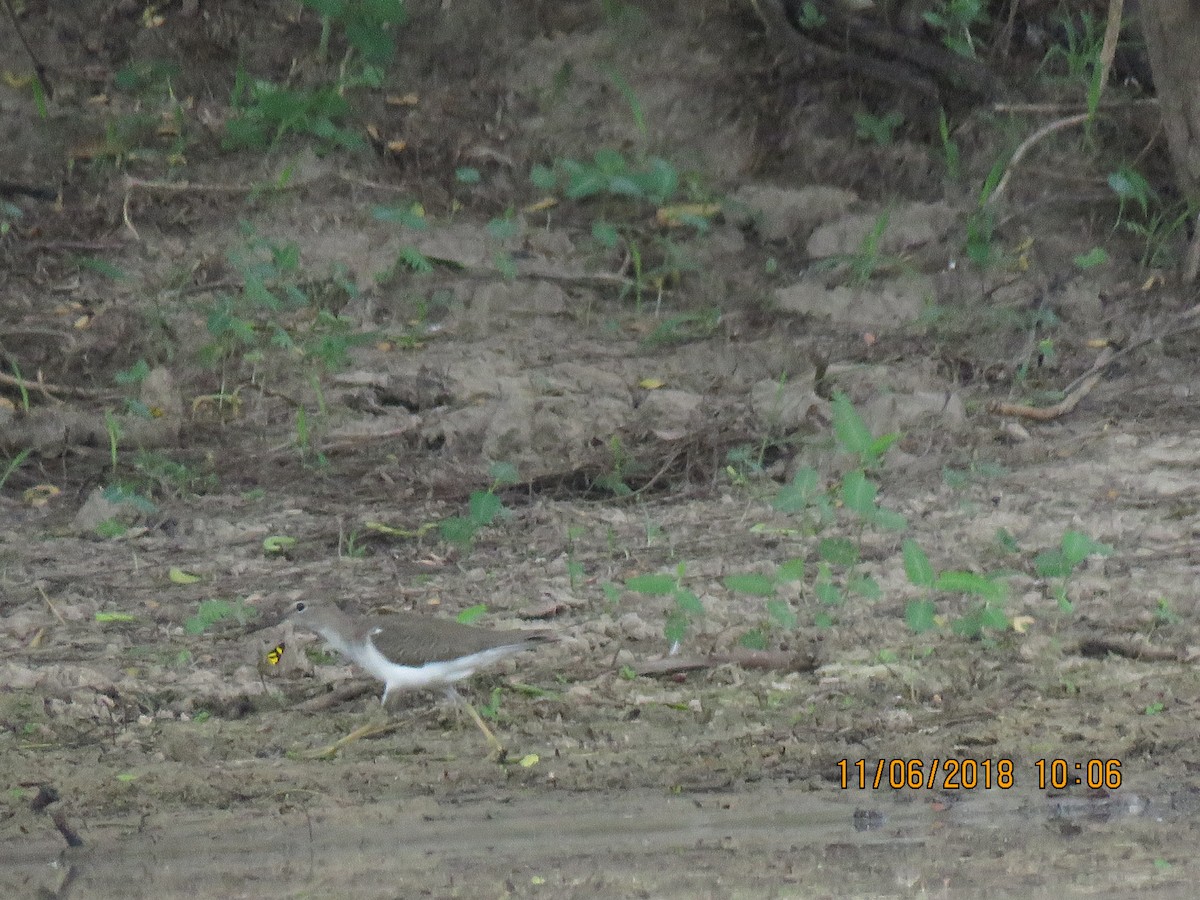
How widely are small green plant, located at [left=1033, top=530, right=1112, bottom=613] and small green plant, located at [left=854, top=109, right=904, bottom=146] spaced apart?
301cm

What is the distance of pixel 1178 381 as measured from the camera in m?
6.16

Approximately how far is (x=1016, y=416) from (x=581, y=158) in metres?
2.50

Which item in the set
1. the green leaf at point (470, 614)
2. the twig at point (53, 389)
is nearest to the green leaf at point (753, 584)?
the green leaf at point (470, 614)

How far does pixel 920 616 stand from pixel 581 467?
1.78m

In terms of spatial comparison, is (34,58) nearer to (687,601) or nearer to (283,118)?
(283,118)

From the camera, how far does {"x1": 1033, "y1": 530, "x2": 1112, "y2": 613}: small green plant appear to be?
4.49 metres

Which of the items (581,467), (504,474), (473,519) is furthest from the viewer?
(581,467)

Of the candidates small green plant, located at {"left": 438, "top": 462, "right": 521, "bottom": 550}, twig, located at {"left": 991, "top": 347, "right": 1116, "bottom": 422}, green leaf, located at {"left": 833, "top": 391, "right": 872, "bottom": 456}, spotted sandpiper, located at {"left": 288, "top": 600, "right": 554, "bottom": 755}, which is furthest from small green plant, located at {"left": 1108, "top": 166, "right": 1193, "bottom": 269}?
spotted sandpiper, located at {"left": 288, "top": 600, "right": 554, "bottom": 755}

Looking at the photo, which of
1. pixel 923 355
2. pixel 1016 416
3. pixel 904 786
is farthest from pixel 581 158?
pixel 904 786

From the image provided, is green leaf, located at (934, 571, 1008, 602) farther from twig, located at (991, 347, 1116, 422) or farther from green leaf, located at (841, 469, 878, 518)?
twig, located at (991, 347, 1116, 422)

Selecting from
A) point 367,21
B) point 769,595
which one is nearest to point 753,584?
point 769,595

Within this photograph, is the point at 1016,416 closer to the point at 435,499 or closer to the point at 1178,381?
the point at 1178,381

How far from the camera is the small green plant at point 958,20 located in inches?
284

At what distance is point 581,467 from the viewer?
5.71 metres
